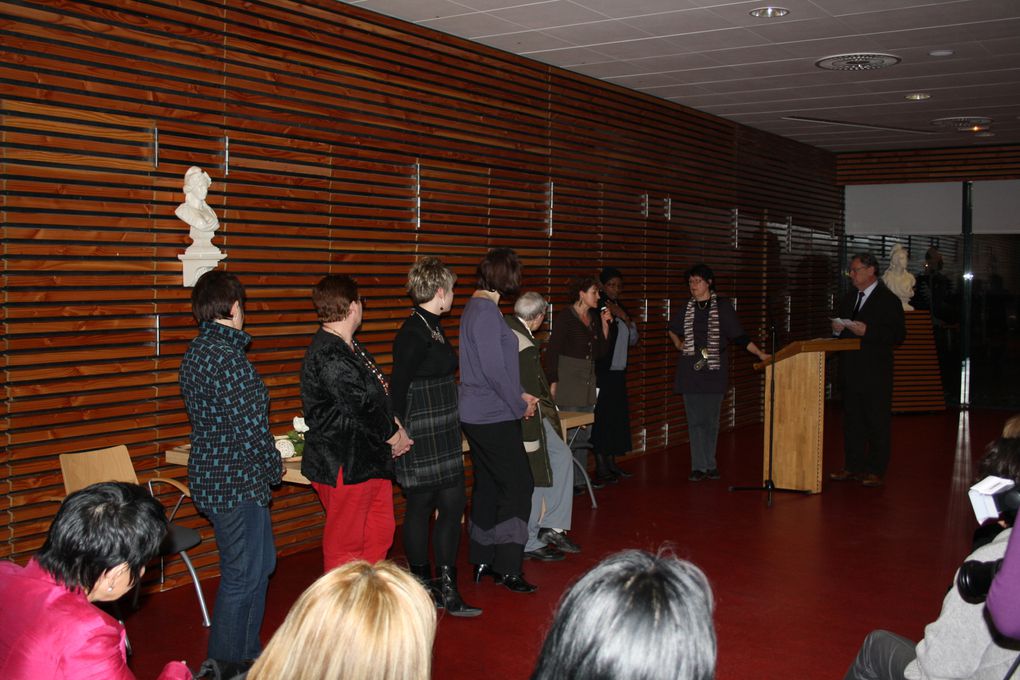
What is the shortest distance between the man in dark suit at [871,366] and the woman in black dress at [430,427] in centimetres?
454

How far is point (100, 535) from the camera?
2.41m

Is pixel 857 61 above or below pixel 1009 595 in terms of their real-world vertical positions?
above

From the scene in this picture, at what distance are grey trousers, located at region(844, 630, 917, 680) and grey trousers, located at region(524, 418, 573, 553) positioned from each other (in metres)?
2.91

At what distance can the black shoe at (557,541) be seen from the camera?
6.08 meters

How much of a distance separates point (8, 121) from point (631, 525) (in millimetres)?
4703

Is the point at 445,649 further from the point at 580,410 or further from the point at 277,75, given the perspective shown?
the point at 277,75

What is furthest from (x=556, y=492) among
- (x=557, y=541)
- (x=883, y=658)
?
(x=883, y=658)

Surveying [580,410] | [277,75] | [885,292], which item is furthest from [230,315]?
[885,292]

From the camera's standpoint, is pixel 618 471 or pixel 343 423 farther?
pixel 618 471

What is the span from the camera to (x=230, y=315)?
13.0 ft

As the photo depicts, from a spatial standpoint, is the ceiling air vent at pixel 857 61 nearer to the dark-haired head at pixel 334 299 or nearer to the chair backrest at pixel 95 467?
the dark-haired head at pixel 334 299

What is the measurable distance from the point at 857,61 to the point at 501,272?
4.77 meters

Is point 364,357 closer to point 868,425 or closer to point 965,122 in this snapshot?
point 868,425

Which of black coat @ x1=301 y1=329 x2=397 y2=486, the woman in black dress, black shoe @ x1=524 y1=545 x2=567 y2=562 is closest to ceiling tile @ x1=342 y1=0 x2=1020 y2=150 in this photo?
the woman in black dress
